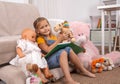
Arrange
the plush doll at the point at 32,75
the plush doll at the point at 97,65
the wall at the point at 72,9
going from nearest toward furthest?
the plush doll at the point at 32,75 → the plush doll at the point at 97,65 → the wall at the point at 72,9

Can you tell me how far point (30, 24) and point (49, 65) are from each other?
0.70 meters

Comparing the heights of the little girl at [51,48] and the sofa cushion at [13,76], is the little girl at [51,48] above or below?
above

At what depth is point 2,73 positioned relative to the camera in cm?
121

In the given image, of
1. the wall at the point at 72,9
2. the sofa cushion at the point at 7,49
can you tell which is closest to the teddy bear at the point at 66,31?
the sofa cushion at the point at 7,49

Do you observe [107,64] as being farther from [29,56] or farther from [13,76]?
[13,76]

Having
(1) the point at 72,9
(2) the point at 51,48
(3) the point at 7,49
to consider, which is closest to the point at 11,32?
(3) the point at 7,49

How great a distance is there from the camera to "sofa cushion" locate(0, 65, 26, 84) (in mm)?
1155

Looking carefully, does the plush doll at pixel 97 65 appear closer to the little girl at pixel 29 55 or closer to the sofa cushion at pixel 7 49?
the little girl at pixel 29 55

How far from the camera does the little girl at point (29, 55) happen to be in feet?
4.04

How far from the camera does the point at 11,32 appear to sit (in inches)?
69.5

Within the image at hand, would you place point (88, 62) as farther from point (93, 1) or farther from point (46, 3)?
point (93, 1)

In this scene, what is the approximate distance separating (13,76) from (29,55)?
182mm

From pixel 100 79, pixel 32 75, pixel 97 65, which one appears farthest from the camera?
pixel 97 65

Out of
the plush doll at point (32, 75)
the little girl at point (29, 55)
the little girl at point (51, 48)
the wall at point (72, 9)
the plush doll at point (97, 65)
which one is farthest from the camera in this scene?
the wall at point (72, 9)
